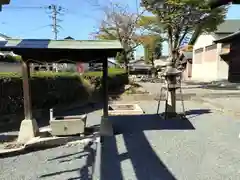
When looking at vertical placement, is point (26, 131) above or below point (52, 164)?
above

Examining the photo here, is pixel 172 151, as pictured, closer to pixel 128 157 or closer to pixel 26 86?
pixel 128 157

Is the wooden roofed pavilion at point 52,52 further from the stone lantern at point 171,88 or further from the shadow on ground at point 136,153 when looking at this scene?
the stone lantern at point 171,88

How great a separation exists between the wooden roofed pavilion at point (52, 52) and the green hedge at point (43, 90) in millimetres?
1598

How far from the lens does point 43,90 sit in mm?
9570

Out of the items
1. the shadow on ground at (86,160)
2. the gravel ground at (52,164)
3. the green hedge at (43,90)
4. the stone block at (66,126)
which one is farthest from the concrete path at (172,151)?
the green hedge at (43,90)

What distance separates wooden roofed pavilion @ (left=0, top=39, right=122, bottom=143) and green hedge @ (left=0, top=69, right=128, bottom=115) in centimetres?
160

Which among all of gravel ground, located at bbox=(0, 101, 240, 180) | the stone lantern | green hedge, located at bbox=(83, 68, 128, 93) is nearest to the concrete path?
gravel ground, located at bbox=(0, 101, 240, 180)

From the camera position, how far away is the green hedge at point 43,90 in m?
8.02

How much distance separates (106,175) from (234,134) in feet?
12.6

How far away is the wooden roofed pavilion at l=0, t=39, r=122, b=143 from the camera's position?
631cm

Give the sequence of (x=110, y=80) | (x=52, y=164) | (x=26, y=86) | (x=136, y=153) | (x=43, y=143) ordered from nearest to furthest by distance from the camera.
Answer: (x=52, y=164)
(x=136, y=153)
(x=43, y=143)
(x=26, y=86)
(x=110, y=80)

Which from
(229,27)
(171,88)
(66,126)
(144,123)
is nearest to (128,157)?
(66,126)

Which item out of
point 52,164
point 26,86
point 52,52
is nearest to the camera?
point 52,164

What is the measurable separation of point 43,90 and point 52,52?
10.8ft
